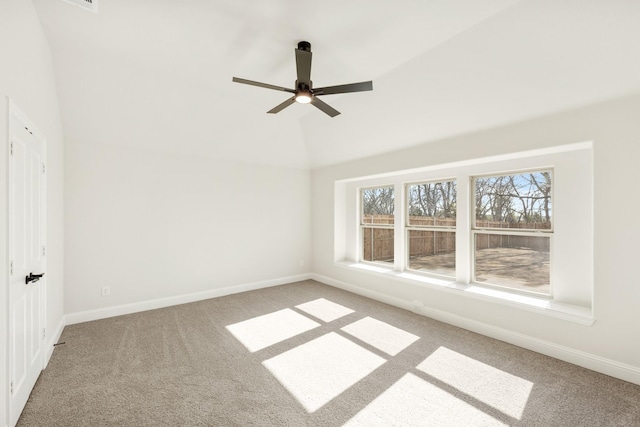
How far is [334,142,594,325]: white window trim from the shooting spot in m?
2.85

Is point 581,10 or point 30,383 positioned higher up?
point 581,10

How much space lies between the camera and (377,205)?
5238mm

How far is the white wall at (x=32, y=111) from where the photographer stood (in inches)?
66.1

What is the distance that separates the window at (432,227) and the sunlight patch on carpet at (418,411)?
223 centimetres

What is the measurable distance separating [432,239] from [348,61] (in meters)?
2.86

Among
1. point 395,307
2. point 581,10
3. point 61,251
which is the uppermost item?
point 581,10

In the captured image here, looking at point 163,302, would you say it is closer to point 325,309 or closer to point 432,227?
point 325,309

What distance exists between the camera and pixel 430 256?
4.40m

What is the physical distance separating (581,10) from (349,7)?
1.63 meters

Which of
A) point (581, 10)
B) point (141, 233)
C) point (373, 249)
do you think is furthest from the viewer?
point (373, 249)

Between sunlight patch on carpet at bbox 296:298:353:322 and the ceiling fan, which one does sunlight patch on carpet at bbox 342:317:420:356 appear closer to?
sunlight patch on carpet at bbox 296:298:353:322

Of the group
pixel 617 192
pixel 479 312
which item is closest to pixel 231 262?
pixel 479 312

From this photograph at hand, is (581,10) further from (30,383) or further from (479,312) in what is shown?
(30,383)

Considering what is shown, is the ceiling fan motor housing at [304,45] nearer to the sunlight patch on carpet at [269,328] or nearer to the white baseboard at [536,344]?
the sunlight patch on carpet at [269,328]
